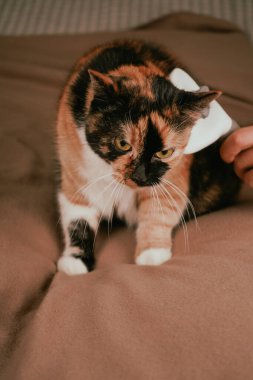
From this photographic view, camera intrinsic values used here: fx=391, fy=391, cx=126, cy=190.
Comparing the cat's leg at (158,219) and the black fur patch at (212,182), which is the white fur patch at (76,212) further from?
the black fur patch at (212,182)

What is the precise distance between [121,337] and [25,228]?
0.45 meters

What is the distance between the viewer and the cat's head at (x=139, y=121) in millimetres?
878

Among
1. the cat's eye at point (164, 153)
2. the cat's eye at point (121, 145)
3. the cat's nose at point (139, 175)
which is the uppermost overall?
the cat's eye at point (121, 145)

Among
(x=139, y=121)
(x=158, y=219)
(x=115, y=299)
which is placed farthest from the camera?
(x=158, y=219)

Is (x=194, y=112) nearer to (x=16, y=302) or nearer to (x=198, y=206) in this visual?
(x=198, y=206)

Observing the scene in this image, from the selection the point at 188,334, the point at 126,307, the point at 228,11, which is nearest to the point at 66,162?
the point at 126,307

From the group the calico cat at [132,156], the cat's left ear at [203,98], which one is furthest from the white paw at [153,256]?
the cat's left ear at [203,98]

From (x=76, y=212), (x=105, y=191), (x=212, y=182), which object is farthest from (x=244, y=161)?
(x=76, y=212)

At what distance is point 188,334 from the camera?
2.16ft

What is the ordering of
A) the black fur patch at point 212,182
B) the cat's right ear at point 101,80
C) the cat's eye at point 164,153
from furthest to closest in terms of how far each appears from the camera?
the black fur patch at point 212,182 → the cat's eye at point 164,153 → the cat's right ear at point 101,80

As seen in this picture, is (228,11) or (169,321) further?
(228,11)

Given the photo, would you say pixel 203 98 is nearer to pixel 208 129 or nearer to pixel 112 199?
pixel 208 129

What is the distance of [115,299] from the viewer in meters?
0.75

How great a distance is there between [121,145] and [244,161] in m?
0.33
